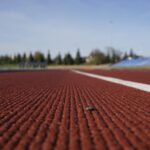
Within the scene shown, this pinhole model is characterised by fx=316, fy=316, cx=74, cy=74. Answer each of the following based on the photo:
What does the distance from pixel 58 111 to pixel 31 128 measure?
1.80 metres

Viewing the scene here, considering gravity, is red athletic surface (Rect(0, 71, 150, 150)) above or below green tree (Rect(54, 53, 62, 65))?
above

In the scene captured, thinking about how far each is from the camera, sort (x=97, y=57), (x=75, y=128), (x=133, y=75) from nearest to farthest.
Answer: (x=75, y=128), (x=133, y=75), (x=97, y=57)

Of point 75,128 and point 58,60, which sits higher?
point 75,128

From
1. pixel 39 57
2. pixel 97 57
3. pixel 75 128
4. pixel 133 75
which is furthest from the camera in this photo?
pixel 39 57

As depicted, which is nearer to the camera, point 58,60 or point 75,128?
point 75,128

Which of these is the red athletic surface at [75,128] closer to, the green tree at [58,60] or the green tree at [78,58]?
the green tree at [78,58]

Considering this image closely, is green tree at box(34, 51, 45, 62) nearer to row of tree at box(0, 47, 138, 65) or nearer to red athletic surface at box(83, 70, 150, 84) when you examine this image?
row of tree at box(0, 47, 138, 65)

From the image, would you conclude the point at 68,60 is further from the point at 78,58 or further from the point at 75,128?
the point at 75,128

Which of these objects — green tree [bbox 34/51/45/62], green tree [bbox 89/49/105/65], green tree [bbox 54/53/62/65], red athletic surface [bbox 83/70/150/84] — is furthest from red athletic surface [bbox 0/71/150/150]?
green tree [bbox 34/51/45/62]

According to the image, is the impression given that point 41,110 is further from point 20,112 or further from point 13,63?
point 13,63

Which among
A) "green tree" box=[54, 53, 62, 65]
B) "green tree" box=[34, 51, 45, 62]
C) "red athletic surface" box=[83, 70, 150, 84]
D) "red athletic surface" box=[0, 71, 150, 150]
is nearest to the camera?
"red athletic surface" box=[0, 71, 150, 150]

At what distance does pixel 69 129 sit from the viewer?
15.6ft

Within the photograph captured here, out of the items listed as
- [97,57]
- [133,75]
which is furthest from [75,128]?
[97,57]

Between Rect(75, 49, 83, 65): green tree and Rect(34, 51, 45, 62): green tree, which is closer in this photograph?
Rect(75, 49, 83, 65): green tree
